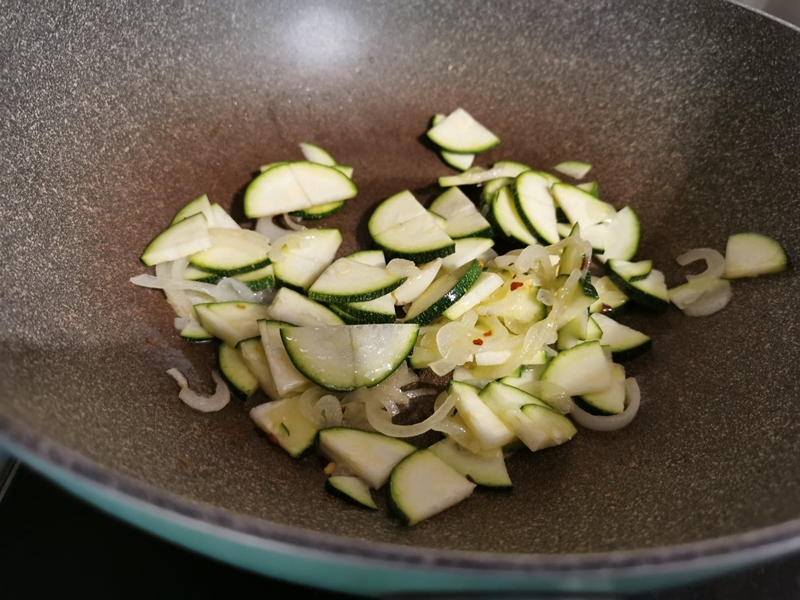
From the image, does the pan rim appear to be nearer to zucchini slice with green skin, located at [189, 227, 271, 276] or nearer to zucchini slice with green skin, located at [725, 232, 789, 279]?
zucchini slice with green skin, located at [189, 227, 271, 276]

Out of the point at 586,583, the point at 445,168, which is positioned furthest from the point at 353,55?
the point at 586,583

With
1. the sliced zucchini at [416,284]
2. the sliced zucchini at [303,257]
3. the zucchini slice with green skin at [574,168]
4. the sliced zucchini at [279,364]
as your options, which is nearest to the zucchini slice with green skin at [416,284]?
the sliced zucchini at [416,284]

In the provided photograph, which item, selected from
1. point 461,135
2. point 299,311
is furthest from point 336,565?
point 461,135

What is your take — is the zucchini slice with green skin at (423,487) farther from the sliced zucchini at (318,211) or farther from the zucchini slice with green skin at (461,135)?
the zucchini slice with green skin at (461,135)

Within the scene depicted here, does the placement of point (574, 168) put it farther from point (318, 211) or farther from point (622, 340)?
point (318, 211)

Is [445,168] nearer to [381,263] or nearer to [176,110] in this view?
[381,263]

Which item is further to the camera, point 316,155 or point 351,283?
point 316,155

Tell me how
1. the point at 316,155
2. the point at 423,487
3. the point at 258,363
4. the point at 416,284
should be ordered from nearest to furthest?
the point at 423,487 < the point at 258,363 < the point at 416,284 < the point at 316,155
